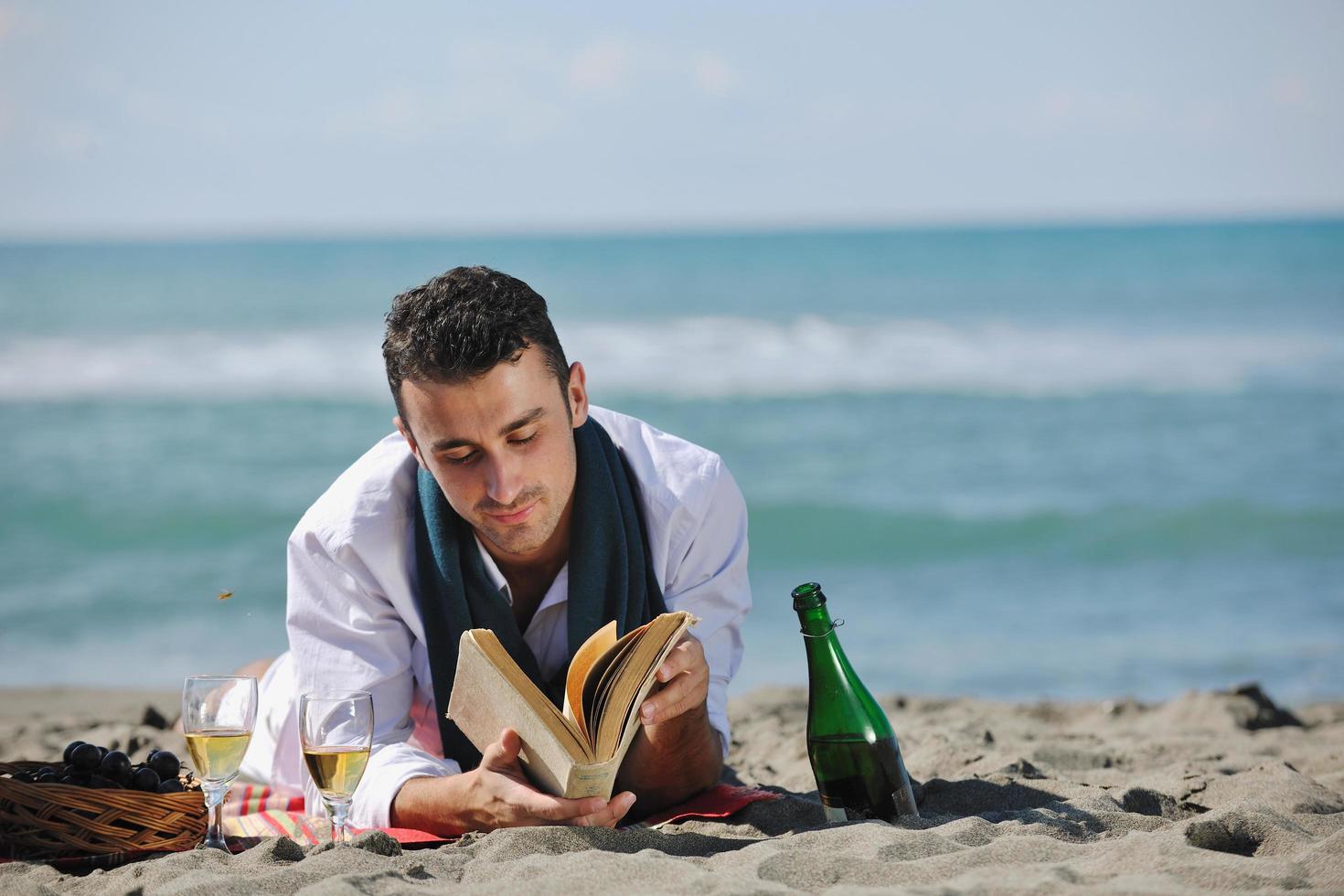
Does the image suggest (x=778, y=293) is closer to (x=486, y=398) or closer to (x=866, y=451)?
(x=866, y=451)

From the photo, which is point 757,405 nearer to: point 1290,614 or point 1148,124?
point 1290,614

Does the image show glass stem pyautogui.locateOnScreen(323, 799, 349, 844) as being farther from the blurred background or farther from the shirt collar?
the blurred background

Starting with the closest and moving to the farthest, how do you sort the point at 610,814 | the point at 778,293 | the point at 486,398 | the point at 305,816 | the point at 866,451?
the point at 610,814 < the point at 486,398 < the point at 305,816 < the point at 866,451 < the point at 778,293

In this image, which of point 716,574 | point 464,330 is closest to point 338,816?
point 464,330

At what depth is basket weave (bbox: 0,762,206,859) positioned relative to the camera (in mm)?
2760

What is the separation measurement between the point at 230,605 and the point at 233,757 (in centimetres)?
584

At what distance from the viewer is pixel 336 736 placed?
2561mm

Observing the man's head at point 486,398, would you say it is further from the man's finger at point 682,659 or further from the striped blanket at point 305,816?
the striped blanket at point 305,816

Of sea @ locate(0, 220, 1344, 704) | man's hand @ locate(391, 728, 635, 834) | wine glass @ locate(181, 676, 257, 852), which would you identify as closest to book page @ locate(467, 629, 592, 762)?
man's hand @ locate(391, 728, 635, 834)

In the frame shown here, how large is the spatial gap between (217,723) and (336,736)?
0.86ft

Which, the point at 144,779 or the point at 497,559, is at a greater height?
the point at 497,559

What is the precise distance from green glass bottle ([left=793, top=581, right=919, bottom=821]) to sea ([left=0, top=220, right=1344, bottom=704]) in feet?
10.1

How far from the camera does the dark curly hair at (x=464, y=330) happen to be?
2873 millimetres

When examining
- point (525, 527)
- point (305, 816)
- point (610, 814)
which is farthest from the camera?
point (305, 816)
